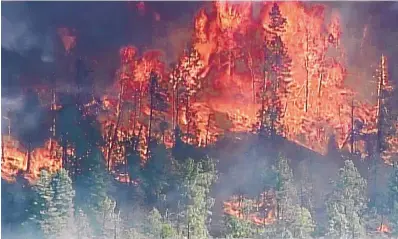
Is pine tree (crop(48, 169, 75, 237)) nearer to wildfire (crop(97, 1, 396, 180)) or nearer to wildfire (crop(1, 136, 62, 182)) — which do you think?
wildfire (crop(1, 136, 62, 182))

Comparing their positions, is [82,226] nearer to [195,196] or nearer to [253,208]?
[195,196]

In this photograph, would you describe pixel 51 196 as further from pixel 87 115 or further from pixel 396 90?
pixel 396 90

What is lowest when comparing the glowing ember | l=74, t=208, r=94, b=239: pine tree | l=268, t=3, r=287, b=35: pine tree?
l=74, t=208, r=94, b=239: pine tree

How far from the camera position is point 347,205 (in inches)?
83.9

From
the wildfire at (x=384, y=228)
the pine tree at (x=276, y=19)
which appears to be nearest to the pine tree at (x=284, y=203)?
the wildfire at (x=384, y=228)

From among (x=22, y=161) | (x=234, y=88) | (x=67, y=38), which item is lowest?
(x=22, y=161)

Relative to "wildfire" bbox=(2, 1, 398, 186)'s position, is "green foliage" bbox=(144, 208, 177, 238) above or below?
below

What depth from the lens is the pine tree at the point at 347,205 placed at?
83.8 inches

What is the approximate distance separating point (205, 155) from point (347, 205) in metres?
0.47

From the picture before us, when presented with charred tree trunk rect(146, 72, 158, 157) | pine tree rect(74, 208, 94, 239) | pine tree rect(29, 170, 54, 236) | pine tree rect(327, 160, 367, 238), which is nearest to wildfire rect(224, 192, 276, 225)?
pine tree rect(327, 160, 367, 238)

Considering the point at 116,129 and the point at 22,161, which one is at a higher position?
the point at 116,129

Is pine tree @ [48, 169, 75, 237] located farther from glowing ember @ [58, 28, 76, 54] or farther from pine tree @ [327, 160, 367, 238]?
pine tree @ [327, 160, 367, 238]

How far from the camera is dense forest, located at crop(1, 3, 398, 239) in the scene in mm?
2123

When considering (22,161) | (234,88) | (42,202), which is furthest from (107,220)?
(234,88)
